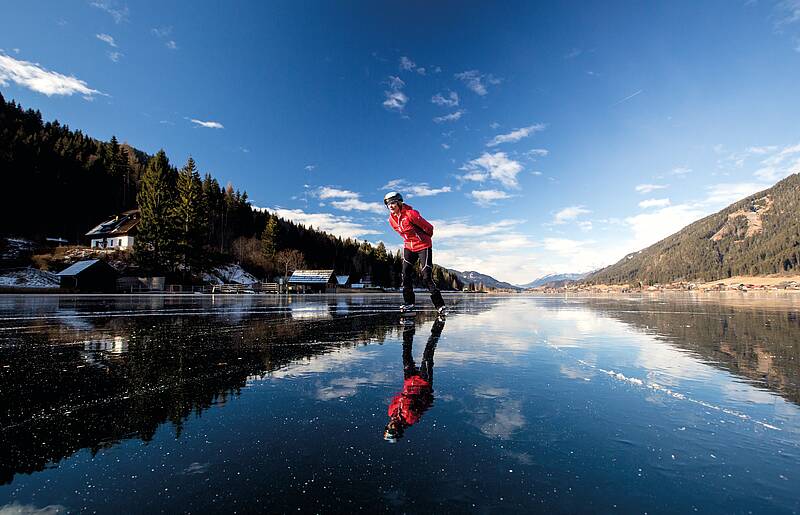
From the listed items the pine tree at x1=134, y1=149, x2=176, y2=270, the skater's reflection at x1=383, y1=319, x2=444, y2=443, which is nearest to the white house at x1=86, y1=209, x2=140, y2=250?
the pine tree at x1=134, y1=149, x2=176, y2=270

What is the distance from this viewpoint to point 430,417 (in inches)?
96.6

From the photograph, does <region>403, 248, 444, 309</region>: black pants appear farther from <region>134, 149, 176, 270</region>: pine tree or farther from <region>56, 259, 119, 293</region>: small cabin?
<region>134, 149, 176, 270</region>: pine tree

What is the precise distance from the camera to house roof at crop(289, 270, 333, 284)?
65.1 metres

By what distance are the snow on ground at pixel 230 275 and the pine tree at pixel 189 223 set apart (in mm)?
11063

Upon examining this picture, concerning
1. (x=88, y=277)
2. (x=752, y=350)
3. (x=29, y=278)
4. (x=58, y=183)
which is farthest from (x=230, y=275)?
(x=752, y=350)

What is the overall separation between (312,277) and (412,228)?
5927 cm

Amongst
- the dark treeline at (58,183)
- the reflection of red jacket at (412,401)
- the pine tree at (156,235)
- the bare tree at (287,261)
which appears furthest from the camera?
the bare tree at (287,261)

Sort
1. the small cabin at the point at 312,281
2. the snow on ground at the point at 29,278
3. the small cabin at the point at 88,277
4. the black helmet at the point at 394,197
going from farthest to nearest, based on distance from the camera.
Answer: the small cabin at the point at 312,281
the snow on ground at the point at 29,278
the small cabin at the point at 88,277
the black helmet at the point at 394,197

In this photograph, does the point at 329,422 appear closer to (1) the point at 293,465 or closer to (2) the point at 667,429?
(1) the point at 293,465

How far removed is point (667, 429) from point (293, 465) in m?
2.32

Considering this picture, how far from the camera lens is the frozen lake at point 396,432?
1.52 meters

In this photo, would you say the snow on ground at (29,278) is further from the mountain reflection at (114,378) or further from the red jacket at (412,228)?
the red jacket at (412,228)

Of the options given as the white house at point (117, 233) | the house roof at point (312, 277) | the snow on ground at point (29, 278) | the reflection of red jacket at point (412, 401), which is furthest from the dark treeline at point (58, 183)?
the reflection of red jacket at point (412, 401)

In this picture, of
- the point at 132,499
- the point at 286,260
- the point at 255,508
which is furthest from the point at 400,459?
the point at 286,260
